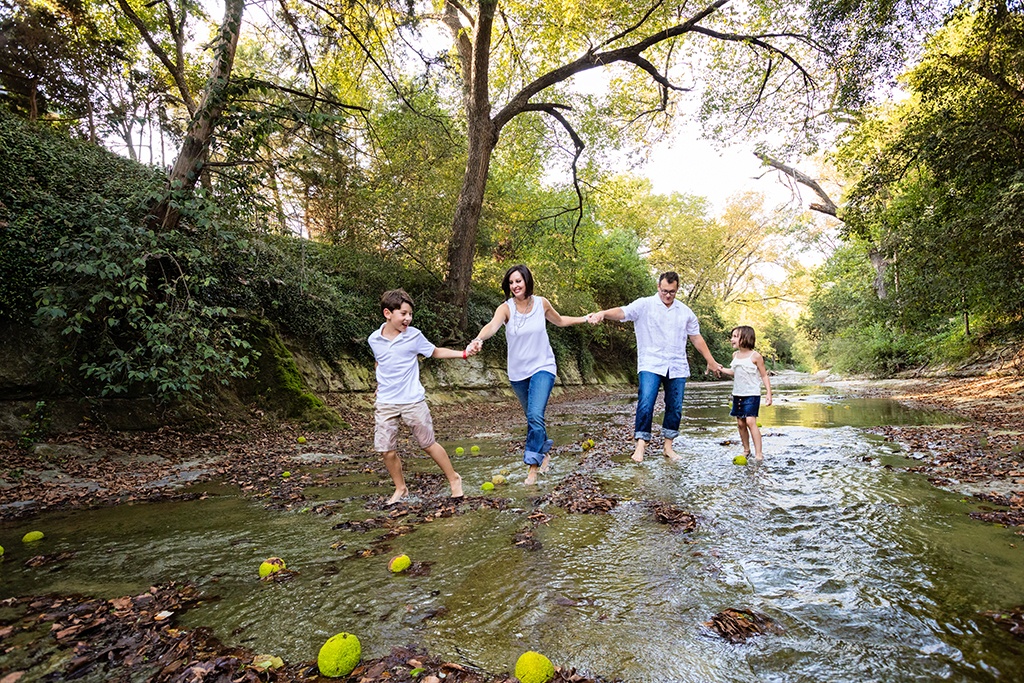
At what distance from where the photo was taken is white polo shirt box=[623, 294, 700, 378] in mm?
6301

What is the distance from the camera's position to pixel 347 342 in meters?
13.0

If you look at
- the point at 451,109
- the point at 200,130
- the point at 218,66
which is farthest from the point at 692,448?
the point at 451,109

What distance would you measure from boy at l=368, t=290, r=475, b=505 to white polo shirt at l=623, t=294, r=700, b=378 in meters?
2.88

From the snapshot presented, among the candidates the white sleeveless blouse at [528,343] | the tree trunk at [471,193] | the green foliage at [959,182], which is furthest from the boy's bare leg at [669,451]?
the tree trunk at [471,193]

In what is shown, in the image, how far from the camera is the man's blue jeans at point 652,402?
6.25 meters

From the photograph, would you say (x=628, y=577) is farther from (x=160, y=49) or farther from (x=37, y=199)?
(x=160, y=49)

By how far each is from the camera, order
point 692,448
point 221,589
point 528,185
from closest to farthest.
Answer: point 221,589 → point 692,448 → point 528,185

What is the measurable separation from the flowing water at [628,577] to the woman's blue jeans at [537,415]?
0.52 metres

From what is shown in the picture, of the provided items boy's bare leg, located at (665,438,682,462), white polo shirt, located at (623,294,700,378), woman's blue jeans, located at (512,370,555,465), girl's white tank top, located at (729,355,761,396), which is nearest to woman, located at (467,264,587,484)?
woman's blue jeans, located at (512,370,555,465)

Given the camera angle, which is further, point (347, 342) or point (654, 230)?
point (654, 230)

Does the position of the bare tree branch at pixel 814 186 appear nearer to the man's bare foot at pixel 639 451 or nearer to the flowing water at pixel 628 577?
the man's bare foot at pixel 639 451

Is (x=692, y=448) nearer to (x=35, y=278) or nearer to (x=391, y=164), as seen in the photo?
(x=35, y=278)

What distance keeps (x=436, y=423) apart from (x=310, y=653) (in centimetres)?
934

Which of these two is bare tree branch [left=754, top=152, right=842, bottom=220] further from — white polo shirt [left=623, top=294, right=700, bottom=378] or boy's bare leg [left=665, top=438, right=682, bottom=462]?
boy's bare leg [left=665, top=438, right=682, bottom=462]
